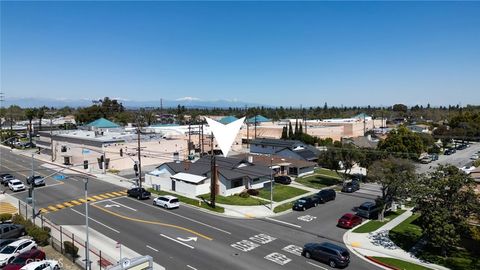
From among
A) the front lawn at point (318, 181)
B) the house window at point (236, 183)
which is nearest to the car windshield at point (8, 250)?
the house window at point (236, 183)

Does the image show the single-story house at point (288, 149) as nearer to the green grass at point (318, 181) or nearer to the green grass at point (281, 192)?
the green grass at point (318, 181)

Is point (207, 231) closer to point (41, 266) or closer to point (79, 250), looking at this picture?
point (79, 250)

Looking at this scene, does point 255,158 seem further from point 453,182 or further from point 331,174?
point 453,182

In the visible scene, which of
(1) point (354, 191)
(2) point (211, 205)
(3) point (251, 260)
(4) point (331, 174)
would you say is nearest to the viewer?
(3) point (251, 260)

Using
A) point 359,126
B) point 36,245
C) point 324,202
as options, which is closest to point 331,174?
point 324,202

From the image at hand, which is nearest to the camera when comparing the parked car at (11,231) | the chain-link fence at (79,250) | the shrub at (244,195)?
the chain-link fence at (79,250)

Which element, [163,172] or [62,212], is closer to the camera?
[62,212]
